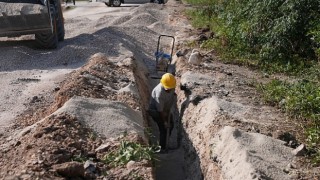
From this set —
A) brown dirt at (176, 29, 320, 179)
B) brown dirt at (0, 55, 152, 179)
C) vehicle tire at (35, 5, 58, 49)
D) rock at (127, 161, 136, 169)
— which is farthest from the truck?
rock at (127, 161, 136, 169)

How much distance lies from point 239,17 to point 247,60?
96.3 inches

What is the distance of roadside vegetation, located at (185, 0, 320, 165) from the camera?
850 cm

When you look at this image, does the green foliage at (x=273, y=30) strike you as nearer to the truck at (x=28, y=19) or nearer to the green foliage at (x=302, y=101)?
the green foliage at (x=302, y=101)

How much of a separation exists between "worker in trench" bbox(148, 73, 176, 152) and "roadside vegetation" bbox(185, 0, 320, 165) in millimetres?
2000

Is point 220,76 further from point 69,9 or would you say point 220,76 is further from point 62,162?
point 69,9

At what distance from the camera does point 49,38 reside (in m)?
13.8

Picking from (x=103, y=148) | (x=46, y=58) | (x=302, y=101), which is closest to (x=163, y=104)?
(x=302, y=101)

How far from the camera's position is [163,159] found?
347 inches

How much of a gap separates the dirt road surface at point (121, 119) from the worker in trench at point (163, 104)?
26cm

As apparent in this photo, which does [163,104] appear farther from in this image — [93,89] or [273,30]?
[273,30]

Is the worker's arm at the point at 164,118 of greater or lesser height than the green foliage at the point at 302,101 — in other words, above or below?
below

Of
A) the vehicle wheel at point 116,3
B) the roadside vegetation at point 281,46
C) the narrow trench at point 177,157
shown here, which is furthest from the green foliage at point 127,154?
the vehicle wheel at point 116,3

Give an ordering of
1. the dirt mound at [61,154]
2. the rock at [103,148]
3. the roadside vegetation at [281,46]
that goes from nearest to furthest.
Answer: the dirt mound at [61,154] → the rock at [103,148] → the roadside vegetation at [281,46]

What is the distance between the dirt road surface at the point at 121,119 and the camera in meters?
5.89
